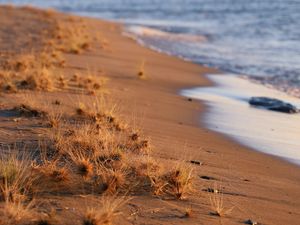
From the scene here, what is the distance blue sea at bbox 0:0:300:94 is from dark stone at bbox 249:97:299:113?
2.67 meters

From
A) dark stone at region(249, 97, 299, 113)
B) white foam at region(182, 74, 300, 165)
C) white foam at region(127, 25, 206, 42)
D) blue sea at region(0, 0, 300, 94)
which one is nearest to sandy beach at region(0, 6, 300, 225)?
white foam at region(182, 74, 300, 165)

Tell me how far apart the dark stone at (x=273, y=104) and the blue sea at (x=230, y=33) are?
2671mm

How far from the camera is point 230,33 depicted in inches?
1215

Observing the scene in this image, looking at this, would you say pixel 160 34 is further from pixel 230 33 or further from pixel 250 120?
pixel 250 120

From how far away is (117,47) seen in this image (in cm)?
2289

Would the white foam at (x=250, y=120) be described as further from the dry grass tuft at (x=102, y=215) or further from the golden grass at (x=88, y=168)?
the dry grass tuft at (x=102, y=215)

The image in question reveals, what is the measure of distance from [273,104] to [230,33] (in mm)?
18359

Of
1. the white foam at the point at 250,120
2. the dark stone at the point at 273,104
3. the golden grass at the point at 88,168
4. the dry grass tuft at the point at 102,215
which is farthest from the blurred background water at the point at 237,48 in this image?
the dry grass tuft at the point at 102,215

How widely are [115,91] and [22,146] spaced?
18.3 feet

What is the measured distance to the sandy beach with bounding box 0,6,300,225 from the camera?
6.00 metres

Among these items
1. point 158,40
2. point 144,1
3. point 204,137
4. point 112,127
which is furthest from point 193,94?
point 144,1

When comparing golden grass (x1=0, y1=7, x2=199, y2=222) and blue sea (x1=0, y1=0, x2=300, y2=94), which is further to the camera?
blue sea (x1=0, y1=0, x2=300, y2=94)

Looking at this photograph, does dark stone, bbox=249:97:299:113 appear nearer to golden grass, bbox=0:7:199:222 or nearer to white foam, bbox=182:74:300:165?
white foam, bbox=182:74:300:165

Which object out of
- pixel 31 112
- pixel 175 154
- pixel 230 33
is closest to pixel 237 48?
pixel 230 33
